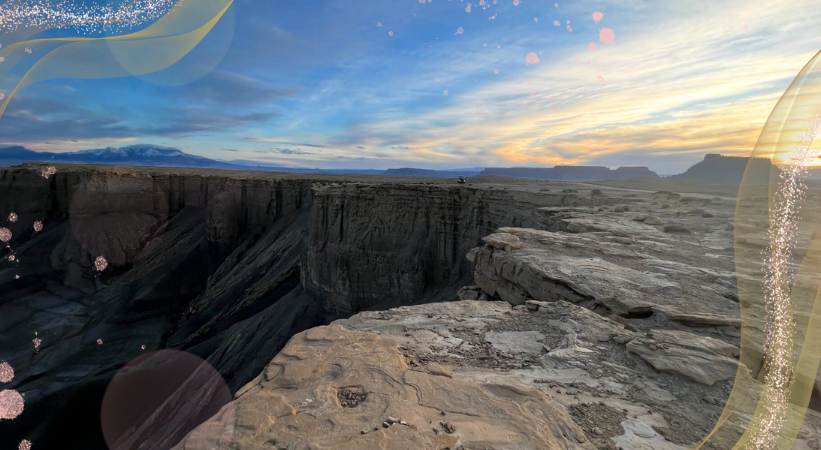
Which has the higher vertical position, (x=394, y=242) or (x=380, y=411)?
(x=380, y=411)

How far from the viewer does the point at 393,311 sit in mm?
5402

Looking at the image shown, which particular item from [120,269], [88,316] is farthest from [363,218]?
[120,269]

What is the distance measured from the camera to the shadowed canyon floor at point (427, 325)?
282cm

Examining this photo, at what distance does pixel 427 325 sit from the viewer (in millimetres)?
4746

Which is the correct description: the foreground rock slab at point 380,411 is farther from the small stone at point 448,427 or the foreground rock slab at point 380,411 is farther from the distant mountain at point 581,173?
the distant mountain at point 581,173

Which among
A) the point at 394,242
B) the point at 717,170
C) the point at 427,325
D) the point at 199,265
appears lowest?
the point at 199,265

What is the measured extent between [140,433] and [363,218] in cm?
1645

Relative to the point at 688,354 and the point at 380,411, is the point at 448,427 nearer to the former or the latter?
the point at 380,411

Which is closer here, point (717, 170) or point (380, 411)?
point (380, 411)

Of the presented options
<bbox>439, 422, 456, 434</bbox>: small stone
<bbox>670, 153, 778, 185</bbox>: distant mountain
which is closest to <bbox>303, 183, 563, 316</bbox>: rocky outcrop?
<bbox>439, 422, 456, 434</bbox>: small stone

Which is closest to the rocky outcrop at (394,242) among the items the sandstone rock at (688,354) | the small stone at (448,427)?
the sandstone rock at (688,354)

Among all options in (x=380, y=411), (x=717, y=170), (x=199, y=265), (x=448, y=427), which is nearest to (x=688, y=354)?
(x=448, y=427)

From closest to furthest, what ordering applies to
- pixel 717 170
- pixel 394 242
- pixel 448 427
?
1. pixel 448 427
2. pixel 394 242
3. pixel 717 170

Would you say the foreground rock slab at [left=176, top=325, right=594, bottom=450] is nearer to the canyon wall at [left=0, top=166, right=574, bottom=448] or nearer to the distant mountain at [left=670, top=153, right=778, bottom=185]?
the canyon wall at [left=0, top=166, right=574, bottom=448]
